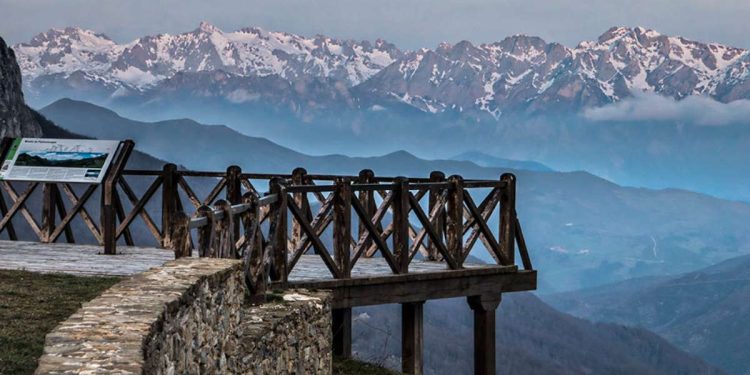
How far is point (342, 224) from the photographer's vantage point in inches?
575

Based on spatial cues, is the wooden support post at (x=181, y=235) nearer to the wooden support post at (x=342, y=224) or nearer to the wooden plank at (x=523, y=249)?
the wooden support post at (x=342, y=224)

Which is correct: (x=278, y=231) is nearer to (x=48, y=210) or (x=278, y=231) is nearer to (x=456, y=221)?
(x=456, y=221)

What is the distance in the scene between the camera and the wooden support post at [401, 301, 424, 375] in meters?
17.0

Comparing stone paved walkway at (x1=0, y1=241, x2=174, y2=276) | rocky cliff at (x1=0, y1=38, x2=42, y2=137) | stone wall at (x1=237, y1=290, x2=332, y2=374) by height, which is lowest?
stone wall at (x1=237, y1=290, x2=332, y2=374)

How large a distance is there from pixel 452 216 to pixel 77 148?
22.0ft

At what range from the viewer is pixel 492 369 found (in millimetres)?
18438

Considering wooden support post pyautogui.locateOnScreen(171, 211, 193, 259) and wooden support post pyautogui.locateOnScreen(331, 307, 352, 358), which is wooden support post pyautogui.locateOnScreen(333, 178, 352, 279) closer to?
wooden support post pyautogui.locateOnScreen(331, 307, 352, 358)

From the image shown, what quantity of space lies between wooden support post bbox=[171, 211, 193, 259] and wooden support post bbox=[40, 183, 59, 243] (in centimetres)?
1086

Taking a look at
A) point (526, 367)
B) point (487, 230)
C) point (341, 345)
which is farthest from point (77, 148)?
point (526, 367)

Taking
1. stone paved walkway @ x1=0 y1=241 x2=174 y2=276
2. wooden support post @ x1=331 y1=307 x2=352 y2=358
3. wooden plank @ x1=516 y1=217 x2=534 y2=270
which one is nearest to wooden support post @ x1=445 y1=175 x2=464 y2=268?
wooden plank @ x1=516 y1=217 x2=534 y2=270

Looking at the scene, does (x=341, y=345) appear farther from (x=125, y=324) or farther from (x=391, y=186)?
(x=125, y=324)

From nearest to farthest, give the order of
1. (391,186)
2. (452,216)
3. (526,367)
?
(391,186)
(452,216)
(526,367)

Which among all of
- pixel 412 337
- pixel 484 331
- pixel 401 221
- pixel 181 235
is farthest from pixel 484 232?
pixel 181 235

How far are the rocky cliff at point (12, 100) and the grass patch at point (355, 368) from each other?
56430 millimetres
